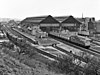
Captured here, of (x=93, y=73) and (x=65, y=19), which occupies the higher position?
(x=65, y=19)

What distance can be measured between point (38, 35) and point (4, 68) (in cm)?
1910

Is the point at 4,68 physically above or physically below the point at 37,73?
above

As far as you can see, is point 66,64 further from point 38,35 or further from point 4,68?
point 38,35

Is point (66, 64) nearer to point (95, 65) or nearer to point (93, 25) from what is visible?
point (95, 65)

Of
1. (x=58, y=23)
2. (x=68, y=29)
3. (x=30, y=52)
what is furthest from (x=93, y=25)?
(x=30, y=52)

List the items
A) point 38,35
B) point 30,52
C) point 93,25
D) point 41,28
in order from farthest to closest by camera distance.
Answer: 1. point 93,25
2. point 41,28
3. point 38,35
4. point 30,52

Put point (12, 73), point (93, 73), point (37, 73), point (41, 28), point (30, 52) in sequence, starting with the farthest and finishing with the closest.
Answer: point (41, 28)
point (30, 52)
point (93, 73)
point (37, 73)
point (12, 73)

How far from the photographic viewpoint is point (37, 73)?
5.38 metres

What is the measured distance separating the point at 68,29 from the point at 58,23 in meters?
2.73

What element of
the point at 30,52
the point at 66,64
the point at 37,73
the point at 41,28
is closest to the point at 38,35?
the point at 41,28

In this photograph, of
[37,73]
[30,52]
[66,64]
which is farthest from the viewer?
[30,52]

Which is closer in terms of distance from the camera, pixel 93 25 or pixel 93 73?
pixel 93 73

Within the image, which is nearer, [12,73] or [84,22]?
[12,73]

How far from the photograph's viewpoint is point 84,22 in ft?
118
